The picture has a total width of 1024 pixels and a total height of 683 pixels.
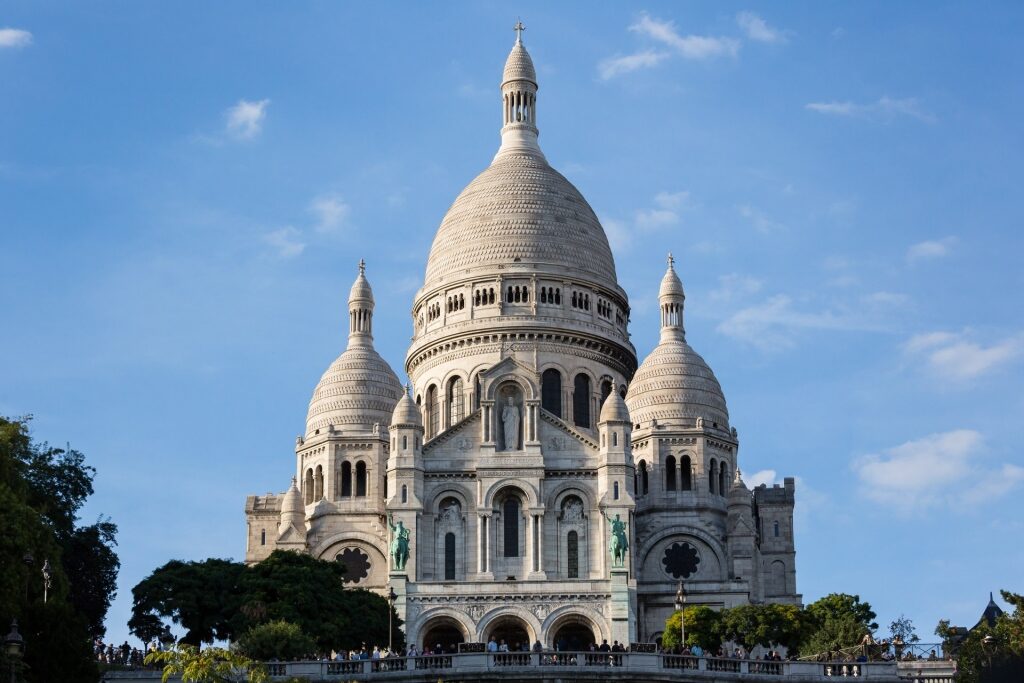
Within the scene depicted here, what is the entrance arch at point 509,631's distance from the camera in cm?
10250

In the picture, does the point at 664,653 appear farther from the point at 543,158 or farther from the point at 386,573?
the point at 543,158

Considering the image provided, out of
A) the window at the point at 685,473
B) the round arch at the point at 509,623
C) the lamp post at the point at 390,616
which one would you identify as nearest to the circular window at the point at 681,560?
the window at the point at 685,473

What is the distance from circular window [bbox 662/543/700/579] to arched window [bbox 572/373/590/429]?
30.8 ft

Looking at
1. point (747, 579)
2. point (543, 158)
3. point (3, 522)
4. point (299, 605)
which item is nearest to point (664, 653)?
point (3, 522)

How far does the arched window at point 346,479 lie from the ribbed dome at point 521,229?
41.7 ft

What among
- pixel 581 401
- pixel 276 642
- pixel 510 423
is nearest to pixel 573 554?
pixel 510 423

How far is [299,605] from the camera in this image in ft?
289

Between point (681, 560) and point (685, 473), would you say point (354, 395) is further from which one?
point (681, 560)

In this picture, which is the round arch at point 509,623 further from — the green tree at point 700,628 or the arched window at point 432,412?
the arched window at point 432,412

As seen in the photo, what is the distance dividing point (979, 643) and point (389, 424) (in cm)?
5310

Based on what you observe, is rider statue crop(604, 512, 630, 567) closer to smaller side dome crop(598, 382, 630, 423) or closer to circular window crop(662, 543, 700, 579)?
smaller side dome crop(598, 382, 630, 423)

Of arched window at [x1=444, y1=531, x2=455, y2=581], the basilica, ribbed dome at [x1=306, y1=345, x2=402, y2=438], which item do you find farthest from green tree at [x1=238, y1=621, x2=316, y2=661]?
ribbed dome at [x1=306, y1=345, x2=402, y2=438]

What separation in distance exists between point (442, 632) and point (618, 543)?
9183 millimetres

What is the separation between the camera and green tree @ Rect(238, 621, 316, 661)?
76.5 meters
